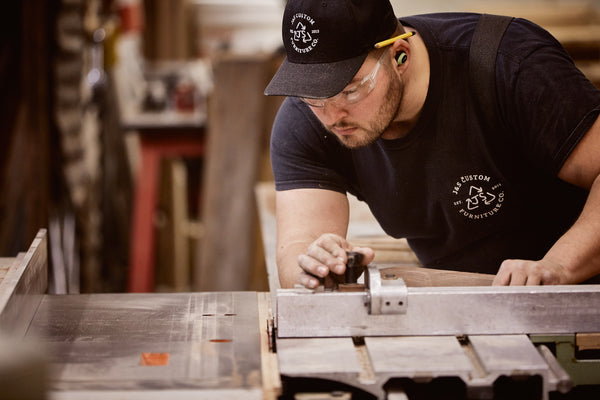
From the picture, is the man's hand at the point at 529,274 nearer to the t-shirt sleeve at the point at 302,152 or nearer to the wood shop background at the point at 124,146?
the t-shirt sleeve at the point at 302,152

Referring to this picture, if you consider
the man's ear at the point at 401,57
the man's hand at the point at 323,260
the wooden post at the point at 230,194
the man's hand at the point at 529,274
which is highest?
the man's ear at the point at 401,57

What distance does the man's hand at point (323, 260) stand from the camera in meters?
1.61

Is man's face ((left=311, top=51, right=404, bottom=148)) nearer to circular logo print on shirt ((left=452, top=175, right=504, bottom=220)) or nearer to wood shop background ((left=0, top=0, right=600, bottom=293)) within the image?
circular logo print on shirt ((left=452, top=175, right=504, bottom=220))

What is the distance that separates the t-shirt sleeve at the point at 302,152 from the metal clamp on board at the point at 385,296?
637 mm

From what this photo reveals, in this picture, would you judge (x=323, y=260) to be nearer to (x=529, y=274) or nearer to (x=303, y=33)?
(x=529, y=274)

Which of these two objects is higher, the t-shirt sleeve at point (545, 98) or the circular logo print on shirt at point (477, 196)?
the t-shirt sleeve at point (545, 98)

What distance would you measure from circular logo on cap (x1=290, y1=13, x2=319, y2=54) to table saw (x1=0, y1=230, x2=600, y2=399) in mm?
604

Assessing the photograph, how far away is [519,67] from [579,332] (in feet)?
2.23

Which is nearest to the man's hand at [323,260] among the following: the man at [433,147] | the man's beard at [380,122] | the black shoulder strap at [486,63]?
the man at [433,147]

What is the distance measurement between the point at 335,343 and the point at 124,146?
4512mm

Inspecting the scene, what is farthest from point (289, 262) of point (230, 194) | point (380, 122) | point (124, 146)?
point (124, 146)

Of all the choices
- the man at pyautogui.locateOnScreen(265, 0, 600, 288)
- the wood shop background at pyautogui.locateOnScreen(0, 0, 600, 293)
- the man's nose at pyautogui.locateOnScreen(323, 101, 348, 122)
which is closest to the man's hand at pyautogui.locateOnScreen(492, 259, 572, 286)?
the man at pyautogui.locateOnScreen(265, 0, 600, 288)

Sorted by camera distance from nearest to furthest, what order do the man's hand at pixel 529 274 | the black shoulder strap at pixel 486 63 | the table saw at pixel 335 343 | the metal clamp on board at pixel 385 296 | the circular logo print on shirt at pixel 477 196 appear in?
the table saw at pixel 335 343 < the metal clamp on board at pixel 385 296 < the man's hand at pixel 529 274 < the black shoulder strap at pixel 486 63 < the circular logo print on shirt at pixel 477 196

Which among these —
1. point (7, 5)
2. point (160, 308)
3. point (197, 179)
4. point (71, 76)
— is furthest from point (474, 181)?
point (197, 179)
